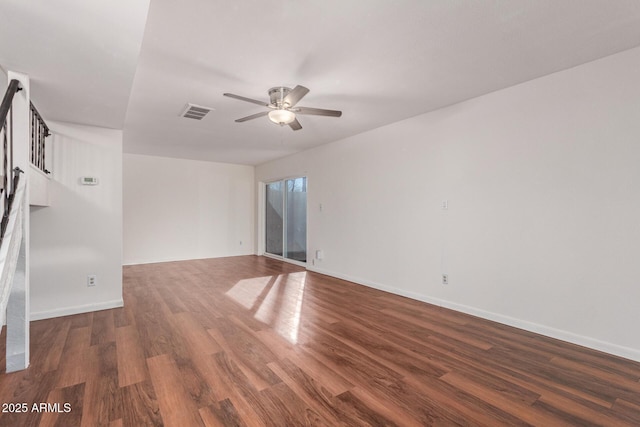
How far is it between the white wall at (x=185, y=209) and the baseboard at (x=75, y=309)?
3.18 metres

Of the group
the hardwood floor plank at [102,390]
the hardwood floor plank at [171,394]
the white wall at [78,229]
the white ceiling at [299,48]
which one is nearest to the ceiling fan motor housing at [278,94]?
the white ceiling at [299,48]

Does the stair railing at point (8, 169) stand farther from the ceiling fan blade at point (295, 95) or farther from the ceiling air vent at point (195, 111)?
the ceiling fan blade at point (295, 95)

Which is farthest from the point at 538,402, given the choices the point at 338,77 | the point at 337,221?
the point at 337,221

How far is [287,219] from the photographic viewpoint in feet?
23.3

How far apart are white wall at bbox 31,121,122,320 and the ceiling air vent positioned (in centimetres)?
85

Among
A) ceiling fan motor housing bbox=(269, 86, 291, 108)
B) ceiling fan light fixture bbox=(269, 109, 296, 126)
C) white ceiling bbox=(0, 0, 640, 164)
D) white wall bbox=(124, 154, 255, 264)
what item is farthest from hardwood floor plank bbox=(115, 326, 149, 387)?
white wall bbox=(124, 154, 255, 264)

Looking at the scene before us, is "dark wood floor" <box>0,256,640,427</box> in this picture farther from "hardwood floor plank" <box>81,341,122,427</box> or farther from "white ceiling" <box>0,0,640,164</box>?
"white ceiling" <box>0,0,640,164</box>

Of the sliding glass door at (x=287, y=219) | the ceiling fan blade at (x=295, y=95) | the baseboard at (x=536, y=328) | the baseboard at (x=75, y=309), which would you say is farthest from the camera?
the sliding glass door at (x=287, y=219)

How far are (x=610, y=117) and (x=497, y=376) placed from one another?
2328mm

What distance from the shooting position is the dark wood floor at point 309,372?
Answer: 5.47 feet

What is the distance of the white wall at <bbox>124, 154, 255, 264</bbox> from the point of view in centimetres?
640

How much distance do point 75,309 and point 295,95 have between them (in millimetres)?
3471

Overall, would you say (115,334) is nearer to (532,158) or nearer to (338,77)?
(338,77)

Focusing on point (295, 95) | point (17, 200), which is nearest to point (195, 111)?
point (295, 95)
